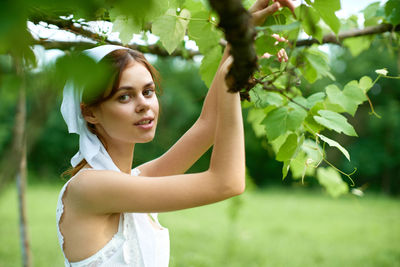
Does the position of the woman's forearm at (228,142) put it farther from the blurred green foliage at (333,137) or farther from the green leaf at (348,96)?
the blurred green foliage at (333,137)

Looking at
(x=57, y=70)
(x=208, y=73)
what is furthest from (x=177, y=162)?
(x=57, y=70)

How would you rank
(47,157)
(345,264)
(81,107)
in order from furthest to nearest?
(47,157), (345,264), (81,107)

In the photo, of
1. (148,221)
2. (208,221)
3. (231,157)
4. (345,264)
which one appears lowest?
(208,221)

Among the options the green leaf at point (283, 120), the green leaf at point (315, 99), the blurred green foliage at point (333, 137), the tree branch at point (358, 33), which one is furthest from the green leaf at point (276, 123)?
the blurred green foliage at point (333, 137)

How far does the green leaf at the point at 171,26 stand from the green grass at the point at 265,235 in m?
2.47

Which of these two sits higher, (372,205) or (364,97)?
(364,97)

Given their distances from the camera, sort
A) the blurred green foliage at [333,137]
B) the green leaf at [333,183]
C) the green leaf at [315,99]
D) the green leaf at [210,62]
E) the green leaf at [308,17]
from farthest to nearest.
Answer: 1. the blurred green foliage at [333,137]
2. the green leaf at [333,183]
3. the green leaf at [210,62]
4. the green leaf at [315,99]
5. the green leaf at [308,17]

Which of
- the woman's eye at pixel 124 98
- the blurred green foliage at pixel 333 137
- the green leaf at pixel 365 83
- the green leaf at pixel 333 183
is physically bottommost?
the blurred green foliage at pixel 333 137

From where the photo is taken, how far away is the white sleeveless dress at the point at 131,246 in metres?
1.32

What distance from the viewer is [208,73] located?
157 cm

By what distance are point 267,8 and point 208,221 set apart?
957 cm

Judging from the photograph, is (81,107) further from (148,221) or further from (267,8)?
(267,8)

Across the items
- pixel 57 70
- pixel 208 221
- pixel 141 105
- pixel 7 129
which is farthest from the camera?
pixel 7 129

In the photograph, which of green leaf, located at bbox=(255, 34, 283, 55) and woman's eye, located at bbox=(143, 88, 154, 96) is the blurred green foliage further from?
green leaf, located at bbox=(255, 34, 283, 55)
